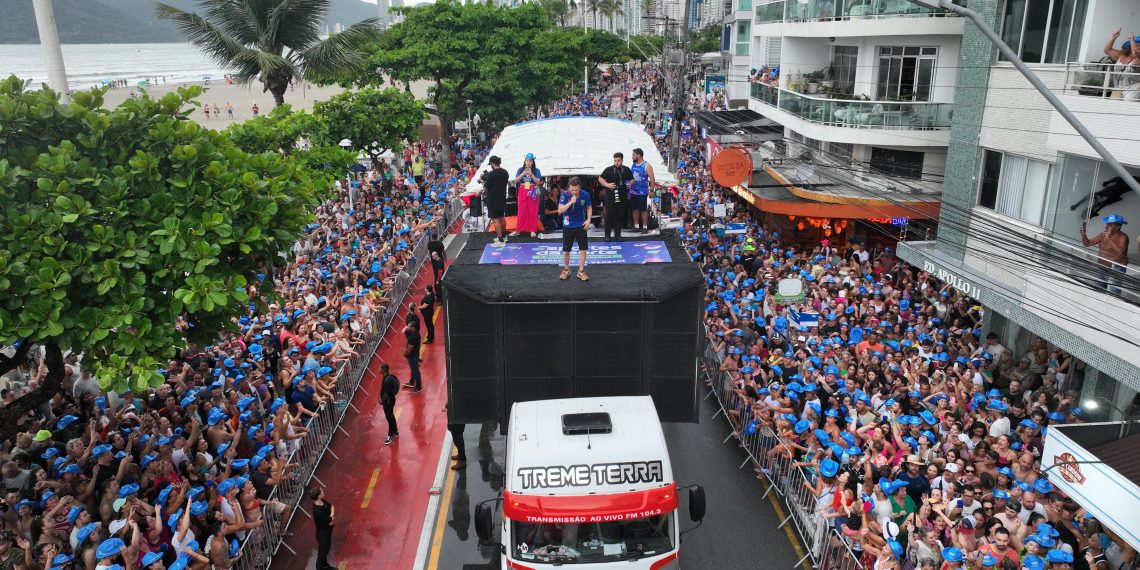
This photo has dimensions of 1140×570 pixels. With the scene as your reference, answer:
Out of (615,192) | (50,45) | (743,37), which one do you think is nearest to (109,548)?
(615,192)

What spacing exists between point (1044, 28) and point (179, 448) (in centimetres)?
1613

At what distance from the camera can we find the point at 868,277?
60.5ft

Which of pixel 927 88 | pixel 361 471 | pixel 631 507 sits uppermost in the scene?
pixel 927 88

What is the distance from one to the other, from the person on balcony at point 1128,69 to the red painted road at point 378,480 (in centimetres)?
1258

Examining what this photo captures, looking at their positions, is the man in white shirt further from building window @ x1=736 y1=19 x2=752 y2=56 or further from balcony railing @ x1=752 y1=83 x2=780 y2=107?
building window @ x1=736 y1=19 x2=752 y2=56

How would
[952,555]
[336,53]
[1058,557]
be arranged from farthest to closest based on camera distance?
[336,53], [952,555], [1058,557]

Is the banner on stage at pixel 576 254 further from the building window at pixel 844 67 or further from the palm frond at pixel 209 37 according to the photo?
the building window at pixel 844 67

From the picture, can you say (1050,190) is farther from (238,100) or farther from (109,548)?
(238,100)

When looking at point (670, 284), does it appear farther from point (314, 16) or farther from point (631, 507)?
point (314, 16)

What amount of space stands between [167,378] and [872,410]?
1144cm

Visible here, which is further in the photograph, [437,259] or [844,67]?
[844,67]

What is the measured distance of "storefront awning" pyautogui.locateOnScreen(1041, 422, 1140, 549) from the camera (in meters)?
7.88

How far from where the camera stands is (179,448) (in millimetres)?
10539

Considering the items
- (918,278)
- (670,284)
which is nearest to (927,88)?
(918,278)
